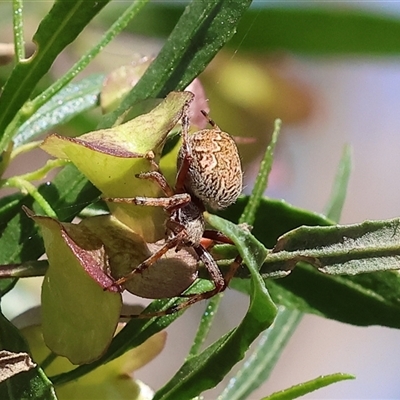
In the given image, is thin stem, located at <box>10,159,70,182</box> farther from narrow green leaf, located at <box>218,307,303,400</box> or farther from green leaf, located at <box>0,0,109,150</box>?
narrow green leaf, located at <box>218,307,303,400</box>

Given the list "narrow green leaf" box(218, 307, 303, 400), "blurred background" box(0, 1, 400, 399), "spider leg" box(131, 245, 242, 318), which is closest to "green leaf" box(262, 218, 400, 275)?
"spider leg" box(131, 245, 242, 318)

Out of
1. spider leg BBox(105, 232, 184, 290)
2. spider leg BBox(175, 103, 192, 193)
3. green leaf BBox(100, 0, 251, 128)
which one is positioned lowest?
spider leg BBox(105, 232, 184, 290)

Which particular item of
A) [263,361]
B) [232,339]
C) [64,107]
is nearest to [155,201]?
[232,339]

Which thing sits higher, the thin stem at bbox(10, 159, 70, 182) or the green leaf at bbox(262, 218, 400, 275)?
the green leaf at bbox(262, 218, 400, 275)

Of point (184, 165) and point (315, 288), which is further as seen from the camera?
point (315, 288)

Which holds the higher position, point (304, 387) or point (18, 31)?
point (18, 31)

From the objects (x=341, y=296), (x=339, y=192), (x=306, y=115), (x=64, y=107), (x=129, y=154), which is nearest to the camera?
(x=129, y=154)

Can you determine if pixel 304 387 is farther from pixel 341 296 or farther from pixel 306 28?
pixel 306 28
